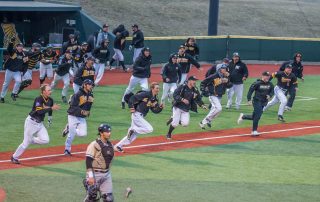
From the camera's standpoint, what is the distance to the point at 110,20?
50.2m

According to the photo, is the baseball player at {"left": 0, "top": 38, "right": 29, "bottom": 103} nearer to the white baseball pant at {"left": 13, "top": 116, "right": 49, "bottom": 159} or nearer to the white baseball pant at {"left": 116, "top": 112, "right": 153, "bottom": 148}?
the white baseball pant at {"left": 116, "top": 112, "right": 153, "bottom": 148}

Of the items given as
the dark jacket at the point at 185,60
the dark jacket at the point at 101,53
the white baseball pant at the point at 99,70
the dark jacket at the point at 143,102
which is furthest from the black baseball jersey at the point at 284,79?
the dark jacket at the point at 101,53

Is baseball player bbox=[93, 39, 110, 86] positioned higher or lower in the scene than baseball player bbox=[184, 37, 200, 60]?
lower

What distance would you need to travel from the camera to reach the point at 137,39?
3794 centimetres

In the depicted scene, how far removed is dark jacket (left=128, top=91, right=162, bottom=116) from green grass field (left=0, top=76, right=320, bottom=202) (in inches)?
49.8

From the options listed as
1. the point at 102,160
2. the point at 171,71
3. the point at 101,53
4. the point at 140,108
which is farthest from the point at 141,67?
the point at 102,160

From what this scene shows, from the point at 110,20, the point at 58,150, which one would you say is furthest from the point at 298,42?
the point at 58,150

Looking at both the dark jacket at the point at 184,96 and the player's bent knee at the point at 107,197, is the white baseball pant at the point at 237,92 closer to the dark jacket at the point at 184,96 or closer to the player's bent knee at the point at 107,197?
the dark jacket at the point at 184,96

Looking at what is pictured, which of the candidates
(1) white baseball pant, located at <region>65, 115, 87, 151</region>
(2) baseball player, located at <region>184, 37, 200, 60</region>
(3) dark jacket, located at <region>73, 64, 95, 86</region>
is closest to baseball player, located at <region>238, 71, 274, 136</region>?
(3) dark jacket, located at <region>73, 64, 95, 86</region>

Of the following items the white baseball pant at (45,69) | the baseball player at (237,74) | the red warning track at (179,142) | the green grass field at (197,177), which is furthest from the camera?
the white baseball pant at (45,69)

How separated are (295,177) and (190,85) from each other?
5.06 meters

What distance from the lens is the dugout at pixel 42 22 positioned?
40.4 m

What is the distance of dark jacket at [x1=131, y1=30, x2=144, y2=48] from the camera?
37.8 meters

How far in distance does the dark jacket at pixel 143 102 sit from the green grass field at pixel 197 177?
1263mm
